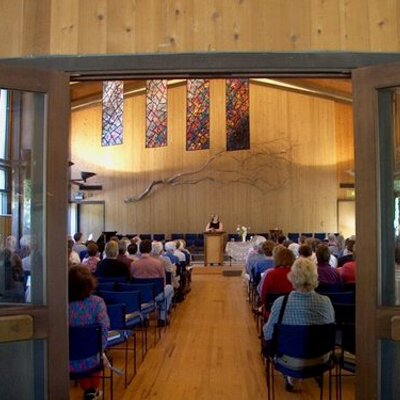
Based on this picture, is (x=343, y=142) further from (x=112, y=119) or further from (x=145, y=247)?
(x=145, y=247)

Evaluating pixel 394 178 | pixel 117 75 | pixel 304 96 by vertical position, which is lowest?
pixel 394 178

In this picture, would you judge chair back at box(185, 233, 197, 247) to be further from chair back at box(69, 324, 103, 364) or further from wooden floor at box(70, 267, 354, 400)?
chair back at box(69, 324, 103, 364)

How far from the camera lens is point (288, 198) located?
18719mm

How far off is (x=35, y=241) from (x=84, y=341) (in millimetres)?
943

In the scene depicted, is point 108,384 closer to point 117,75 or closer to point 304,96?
point 117,75

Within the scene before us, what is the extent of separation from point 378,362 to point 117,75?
225 cm

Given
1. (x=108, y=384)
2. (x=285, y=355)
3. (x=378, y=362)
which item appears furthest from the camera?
(x=108, y=384)

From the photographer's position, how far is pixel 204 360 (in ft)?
16.7

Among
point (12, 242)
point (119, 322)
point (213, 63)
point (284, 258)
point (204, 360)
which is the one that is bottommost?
point (204, 360)

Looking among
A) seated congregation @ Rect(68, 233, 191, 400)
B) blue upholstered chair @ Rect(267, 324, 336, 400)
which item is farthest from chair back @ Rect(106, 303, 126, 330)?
blue upholstered chair @ Rect(267, 324, 336, 400)

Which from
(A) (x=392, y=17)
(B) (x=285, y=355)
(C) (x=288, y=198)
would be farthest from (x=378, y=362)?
(C) (x=288, y=198)

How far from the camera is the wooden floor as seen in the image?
162 inches

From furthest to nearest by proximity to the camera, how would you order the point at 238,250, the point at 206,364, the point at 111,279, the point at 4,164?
the point at 238,250 → the point at 111,279 → the point at 206,364 → the point at 4,164

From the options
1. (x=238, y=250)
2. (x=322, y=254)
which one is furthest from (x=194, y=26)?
(x=238, y=250)
